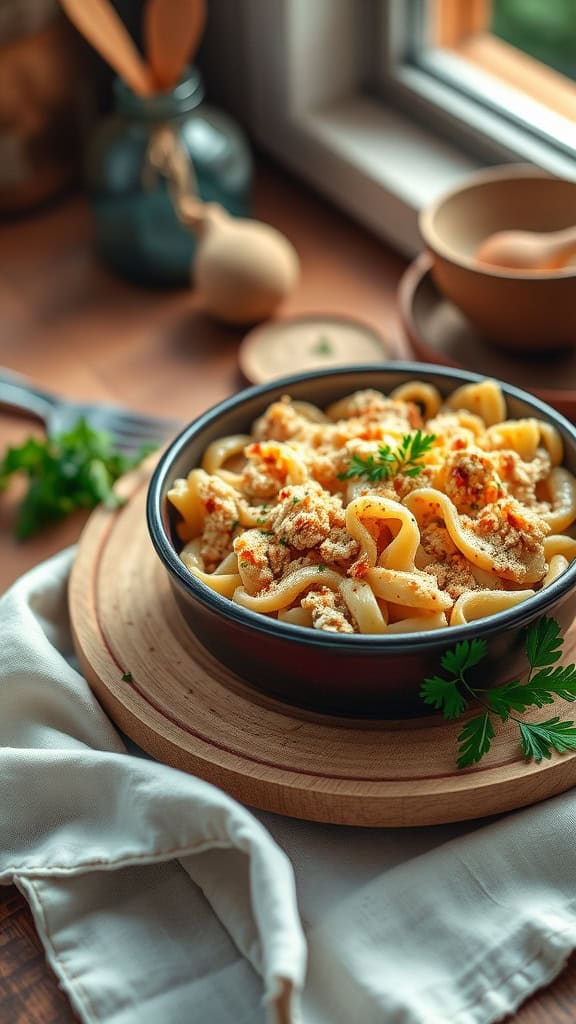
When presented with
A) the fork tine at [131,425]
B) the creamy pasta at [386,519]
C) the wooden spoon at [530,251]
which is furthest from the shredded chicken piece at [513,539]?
the fork tine at [131,425]

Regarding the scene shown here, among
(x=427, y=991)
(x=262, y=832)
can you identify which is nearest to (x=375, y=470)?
(x=262, y=832)

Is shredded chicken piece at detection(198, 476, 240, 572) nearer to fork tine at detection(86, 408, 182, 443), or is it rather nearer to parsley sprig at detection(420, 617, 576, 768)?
parsley sprig at detection(420, 617, 576, 768)

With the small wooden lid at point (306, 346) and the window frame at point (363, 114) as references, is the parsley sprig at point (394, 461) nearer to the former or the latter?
the small wooden lid at point (306, 346)

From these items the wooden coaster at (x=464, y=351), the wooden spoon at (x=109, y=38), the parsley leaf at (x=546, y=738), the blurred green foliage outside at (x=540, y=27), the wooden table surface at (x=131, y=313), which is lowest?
the wooden table surface at (x=131, y=313)

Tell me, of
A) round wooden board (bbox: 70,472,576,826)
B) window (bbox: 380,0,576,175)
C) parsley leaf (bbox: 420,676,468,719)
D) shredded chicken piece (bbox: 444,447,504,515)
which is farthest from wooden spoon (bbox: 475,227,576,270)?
parsley leaf (bbox: 420,676,468,719)

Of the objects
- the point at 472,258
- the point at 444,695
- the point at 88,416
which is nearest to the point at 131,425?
the point at 88,416

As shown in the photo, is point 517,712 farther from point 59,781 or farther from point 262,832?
point 59,781

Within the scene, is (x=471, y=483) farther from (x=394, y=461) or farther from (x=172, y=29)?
(x=172, y=29)
